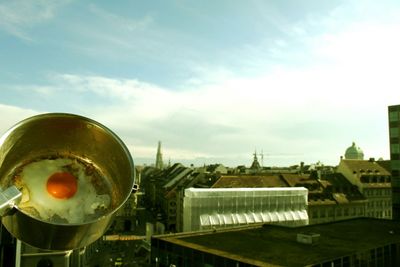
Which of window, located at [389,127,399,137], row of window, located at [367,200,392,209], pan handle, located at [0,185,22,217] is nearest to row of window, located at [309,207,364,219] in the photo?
row of window, located at [367,200,392,209]

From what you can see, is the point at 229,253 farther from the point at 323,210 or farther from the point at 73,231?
the point at 323,210

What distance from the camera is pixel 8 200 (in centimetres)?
285

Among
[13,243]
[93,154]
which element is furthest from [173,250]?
[93,154]

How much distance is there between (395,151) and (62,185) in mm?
45842

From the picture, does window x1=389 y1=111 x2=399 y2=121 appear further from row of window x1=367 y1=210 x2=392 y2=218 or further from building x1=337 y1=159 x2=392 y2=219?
row of window x1=367 y1=210 x2=392 y2=218

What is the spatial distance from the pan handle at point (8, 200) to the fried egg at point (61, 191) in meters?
0.39

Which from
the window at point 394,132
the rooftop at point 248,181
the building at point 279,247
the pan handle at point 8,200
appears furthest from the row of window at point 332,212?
the pan handle at point 8,200

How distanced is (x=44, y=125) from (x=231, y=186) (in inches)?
2191

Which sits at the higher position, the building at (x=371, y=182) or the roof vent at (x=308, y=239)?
the building at (x=371, y=182)

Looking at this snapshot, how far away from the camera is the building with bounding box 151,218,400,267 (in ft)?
81.7

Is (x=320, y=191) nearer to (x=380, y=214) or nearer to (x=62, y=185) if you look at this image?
(x=380, y=214)

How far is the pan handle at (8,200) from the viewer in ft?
9.22

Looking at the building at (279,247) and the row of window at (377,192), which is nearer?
the building at (279,247)

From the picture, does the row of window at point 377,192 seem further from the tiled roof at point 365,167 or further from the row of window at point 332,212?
the row of window at point 332,212
